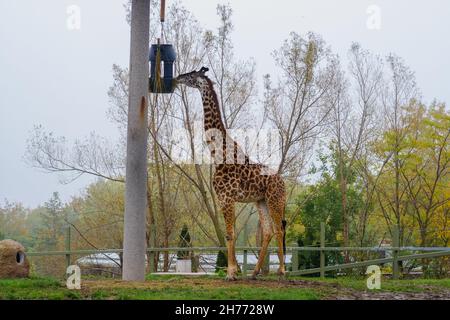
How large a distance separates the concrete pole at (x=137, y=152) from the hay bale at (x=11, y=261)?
1668 millimetres

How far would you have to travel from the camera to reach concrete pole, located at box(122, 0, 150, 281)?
759 centimetres

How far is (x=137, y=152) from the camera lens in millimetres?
7637

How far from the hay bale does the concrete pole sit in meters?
1.67

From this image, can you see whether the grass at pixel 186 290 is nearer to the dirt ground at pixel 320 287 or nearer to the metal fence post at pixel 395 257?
the dirt ground at pixel 320 287

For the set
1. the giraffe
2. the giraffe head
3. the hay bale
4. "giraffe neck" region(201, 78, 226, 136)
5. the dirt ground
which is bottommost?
the dirt ground

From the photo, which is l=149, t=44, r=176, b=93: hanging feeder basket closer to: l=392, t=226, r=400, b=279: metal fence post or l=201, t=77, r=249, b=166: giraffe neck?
l=201, t=77, r=249, b=166: giraffe neck

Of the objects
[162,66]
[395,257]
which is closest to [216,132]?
[162,66]

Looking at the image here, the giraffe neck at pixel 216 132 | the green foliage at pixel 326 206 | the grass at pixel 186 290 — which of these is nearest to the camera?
the grass at pixel 186 290

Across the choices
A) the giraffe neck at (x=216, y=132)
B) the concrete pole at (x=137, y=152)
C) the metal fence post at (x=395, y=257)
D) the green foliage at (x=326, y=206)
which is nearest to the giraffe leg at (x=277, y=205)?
the giraffe neck at (x=216, y=132)

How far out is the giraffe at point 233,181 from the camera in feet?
27.4

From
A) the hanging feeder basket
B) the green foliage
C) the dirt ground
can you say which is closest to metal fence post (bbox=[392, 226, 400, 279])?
the green foliage

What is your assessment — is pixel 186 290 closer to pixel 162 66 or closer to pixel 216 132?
pixel 216 132
